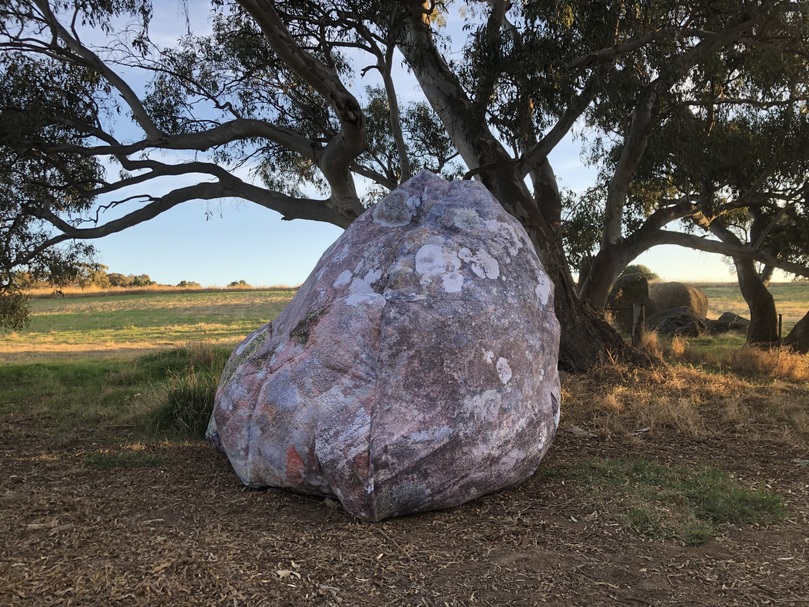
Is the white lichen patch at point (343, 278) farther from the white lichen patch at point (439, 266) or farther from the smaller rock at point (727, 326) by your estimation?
the smaller rock at point (727, 326)

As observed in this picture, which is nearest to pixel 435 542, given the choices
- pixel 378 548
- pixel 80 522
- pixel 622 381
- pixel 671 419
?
pixel 378 548

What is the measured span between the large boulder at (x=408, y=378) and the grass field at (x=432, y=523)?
0.91ft

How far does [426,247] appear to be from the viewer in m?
4.59

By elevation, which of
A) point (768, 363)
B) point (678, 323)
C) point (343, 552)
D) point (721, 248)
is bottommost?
point (343, 552)

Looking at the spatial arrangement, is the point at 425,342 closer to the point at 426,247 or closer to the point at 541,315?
the point at 426,247

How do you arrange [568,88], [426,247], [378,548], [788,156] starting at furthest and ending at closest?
1. [788,156]
2. [568,88]
3. [426,247]
4. [378,548]

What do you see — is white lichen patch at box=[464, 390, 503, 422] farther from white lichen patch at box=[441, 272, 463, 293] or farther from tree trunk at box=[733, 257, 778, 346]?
tree trunk at box=[733, 257, 778, 346]

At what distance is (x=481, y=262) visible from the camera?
4625 millimetres

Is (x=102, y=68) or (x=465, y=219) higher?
(x=102, y=68)

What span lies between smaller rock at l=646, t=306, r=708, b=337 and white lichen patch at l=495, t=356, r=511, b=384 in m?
14.8

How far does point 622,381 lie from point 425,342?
5.59 metres

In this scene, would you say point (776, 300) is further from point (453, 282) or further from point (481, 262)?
point (453, 282)

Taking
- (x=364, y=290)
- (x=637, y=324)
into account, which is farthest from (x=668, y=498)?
(x=637, y=324)

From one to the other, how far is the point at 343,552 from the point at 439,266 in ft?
6.27
